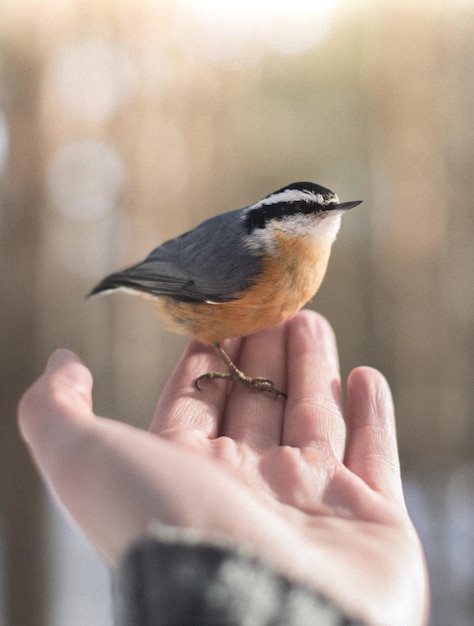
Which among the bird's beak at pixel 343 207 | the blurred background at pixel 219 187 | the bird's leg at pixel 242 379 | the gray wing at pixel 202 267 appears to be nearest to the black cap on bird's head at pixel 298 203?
the bird's beak at pixel 343 207

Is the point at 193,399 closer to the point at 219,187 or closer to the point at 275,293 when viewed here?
the point at 275,293

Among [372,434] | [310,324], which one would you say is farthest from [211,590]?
[310,324]

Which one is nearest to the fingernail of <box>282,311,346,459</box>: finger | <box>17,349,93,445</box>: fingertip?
<box>17,349,93,445</box>: fingertip

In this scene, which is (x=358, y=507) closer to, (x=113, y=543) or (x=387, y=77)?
(x=113, y=543)

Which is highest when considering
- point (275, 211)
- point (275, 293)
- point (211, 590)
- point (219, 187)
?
point (219, 187)

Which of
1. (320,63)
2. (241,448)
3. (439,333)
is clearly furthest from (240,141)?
(439,333)

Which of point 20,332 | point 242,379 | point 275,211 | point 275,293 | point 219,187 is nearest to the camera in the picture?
point 275,211

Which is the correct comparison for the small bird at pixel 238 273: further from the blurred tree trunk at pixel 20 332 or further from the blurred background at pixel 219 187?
the blurred tree trunk at pixel 20 332
